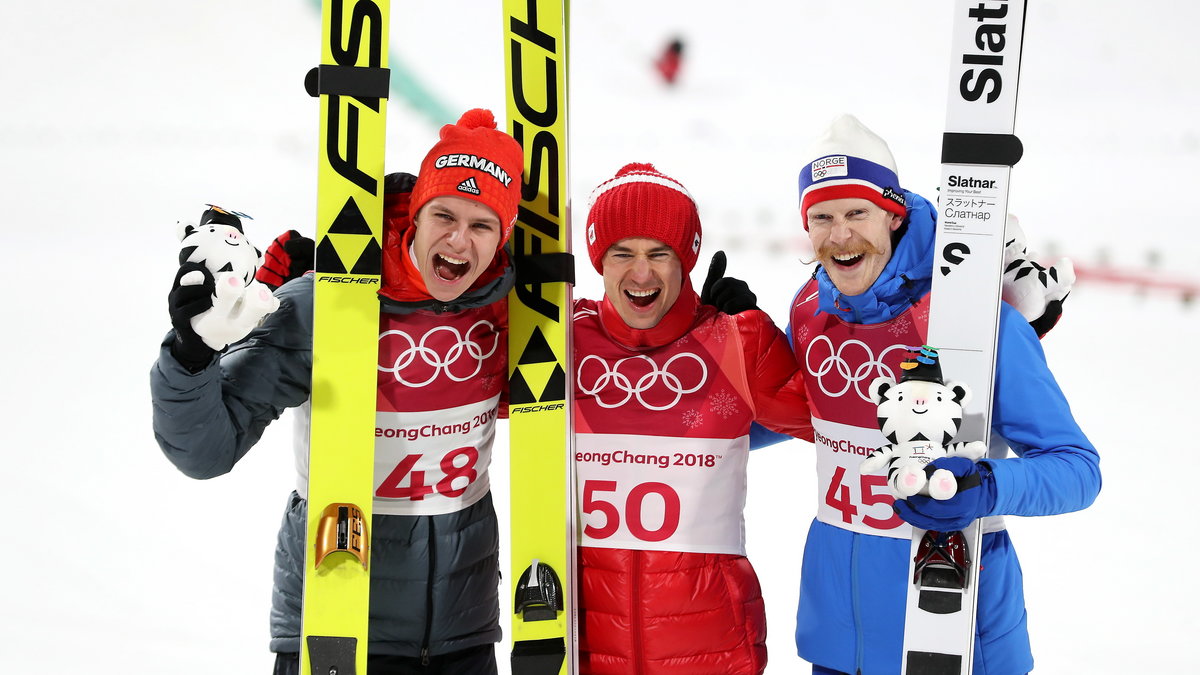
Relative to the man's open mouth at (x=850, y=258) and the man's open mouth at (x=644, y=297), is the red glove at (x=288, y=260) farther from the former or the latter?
the man's open mouth at (x=850, y=258)

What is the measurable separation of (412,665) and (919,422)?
3.96 feet

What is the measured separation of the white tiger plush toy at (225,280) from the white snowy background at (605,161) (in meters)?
3.21

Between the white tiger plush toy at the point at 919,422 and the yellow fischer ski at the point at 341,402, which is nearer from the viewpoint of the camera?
the white tiger plush toy at the point at 919,422

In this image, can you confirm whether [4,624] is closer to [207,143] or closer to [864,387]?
[864,387]

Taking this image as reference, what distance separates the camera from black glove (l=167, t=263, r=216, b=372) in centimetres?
189

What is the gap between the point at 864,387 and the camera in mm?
2236

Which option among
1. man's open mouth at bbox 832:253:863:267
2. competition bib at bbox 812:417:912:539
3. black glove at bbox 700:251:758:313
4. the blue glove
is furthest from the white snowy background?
the blue glove

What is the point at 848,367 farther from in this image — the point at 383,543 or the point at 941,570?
the point at 383,543

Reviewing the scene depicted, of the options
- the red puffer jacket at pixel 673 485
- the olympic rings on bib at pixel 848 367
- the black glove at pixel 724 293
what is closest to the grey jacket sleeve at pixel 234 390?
the red puffer jacket at pixel 673 485

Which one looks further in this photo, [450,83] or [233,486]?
[450,83]

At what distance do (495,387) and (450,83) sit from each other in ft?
18.3

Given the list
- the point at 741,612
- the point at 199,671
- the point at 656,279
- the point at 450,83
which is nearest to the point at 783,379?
the point at 656,279

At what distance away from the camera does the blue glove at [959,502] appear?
1.90 metres

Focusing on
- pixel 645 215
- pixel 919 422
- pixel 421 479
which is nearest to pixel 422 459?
pixel 421 479
